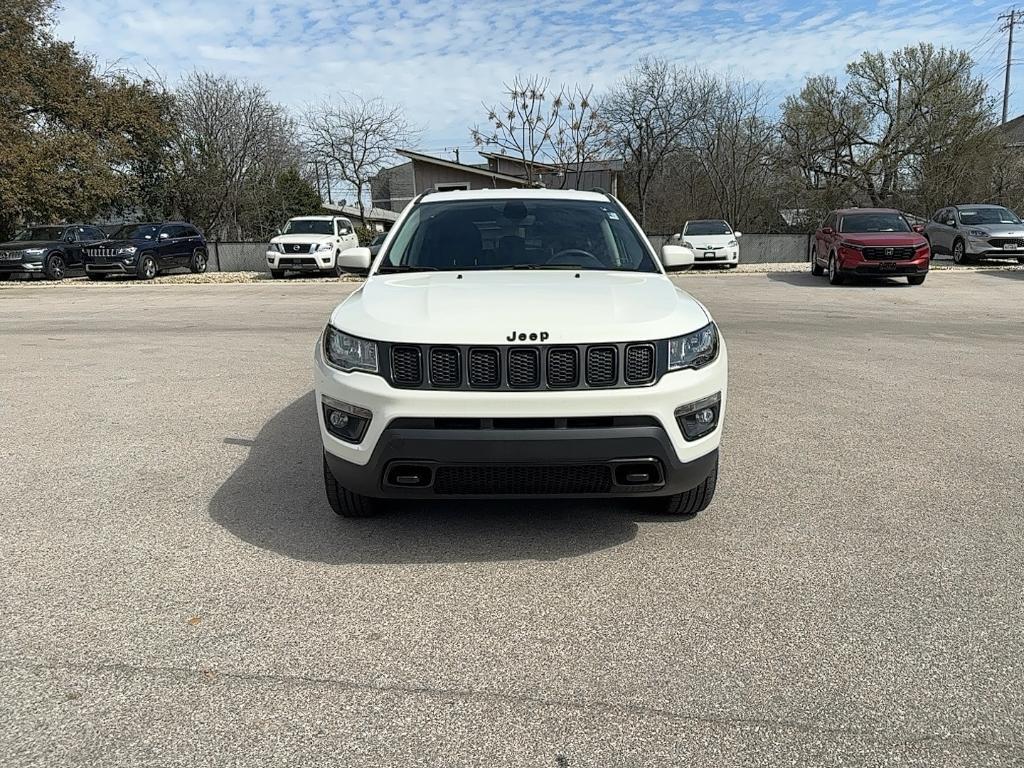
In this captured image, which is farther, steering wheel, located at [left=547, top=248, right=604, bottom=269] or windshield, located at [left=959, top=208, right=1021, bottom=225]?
windshield, located at [left=959, top=208, right=1021, bottom=225]

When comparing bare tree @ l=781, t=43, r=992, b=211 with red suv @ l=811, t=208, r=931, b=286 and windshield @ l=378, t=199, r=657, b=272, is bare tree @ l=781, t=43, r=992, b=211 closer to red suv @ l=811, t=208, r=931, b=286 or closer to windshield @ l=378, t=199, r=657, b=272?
red suv @ l=811, t=208, r=931, b=286

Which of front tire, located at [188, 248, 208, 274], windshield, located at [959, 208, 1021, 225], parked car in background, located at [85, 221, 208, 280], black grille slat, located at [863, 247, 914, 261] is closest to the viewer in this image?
black grille slat, located at [863, 247, 914, 261]

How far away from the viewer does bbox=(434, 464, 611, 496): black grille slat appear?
3.21 m

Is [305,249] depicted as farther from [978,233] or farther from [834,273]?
[978,233]

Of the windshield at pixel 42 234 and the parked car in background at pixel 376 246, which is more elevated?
the windshield at pixel 42 234

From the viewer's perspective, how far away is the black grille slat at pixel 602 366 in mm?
3234

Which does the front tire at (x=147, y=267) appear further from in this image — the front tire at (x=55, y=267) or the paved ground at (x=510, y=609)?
the paved ground at (x=510, y=609)

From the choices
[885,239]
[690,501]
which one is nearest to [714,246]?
[885,239]

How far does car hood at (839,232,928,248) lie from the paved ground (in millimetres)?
12218

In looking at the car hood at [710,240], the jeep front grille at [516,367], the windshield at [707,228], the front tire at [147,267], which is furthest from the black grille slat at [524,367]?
the front tire at [147,267]

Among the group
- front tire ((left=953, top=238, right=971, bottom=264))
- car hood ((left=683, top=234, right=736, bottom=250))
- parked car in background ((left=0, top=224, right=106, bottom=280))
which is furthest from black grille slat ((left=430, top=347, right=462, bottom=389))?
parked car in background ((left=0, top=224, right=106, bottom=280))

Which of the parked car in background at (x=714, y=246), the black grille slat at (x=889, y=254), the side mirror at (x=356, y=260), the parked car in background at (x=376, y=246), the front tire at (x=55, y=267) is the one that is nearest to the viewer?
the side mirror at (x=356, y=260)

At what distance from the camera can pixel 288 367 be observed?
8.25 meters

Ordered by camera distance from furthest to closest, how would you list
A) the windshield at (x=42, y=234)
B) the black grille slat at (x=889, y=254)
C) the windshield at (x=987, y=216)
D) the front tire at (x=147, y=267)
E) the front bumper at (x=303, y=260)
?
the windshield at (x=42, y=234)
the front tire at (x=147, y=267)
the front bumper at (x=303, y=260)
the windshield at (x=987, y=216)
the black grille slat at (x=889, y=254)
